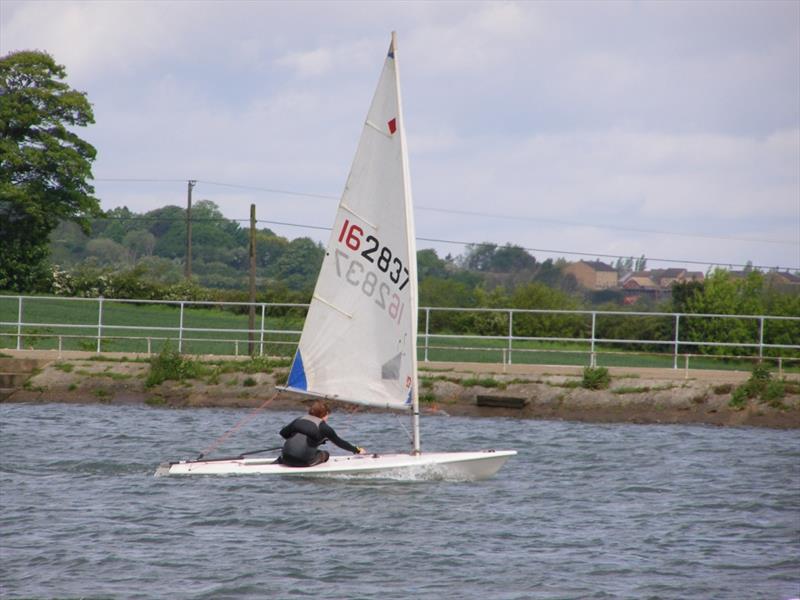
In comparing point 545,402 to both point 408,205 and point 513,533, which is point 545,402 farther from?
point 513,533

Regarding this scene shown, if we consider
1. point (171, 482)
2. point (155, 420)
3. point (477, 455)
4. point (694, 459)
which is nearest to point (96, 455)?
point (171, 482)

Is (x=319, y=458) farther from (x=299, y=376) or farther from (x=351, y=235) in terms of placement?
(x=351, y=235)

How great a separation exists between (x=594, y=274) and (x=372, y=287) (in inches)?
4235

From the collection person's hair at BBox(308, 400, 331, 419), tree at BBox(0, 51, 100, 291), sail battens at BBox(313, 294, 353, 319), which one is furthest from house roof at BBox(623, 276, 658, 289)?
person's hair at BBox(308, 400, 331, 419)

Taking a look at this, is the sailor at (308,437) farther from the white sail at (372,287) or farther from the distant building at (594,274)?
the distant building at (594,274)

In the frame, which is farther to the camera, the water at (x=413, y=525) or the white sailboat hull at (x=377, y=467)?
the white sailboat hull at (x=377, y=467)

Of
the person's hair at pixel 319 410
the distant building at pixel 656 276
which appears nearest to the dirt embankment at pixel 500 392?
the person's hair at pixel 319 410

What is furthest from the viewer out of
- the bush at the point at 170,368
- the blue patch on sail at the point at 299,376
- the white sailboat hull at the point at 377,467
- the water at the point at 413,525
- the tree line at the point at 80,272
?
the tree line at the point at 80,272

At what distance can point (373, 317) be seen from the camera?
63.1 ft

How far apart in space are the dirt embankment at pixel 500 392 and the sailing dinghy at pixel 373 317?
8.16 m

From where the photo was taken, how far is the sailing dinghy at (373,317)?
731 inches

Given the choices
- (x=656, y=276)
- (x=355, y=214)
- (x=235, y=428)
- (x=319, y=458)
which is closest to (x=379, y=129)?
(x=355, y=214)

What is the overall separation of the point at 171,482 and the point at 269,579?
19.8 ft

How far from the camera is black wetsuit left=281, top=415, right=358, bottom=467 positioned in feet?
59.9
